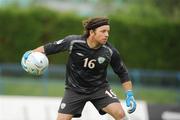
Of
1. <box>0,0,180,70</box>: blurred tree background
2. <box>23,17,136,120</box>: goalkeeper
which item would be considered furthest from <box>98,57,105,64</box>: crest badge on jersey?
<box>0,0,180,70</box>: blurred tree background

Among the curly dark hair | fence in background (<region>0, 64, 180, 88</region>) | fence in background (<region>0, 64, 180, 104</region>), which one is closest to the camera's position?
the curly dark hair

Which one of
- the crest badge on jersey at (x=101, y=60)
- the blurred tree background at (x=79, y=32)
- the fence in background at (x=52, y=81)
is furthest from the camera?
the blurred tree background at (x=79, y=32)

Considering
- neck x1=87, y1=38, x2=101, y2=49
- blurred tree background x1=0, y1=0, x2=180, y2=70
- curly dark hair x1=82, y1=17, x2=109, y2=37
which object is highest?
curly dark hair x1=82, y1=17, x2=109, y2=37

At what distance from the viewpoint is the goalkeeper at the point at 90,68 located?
29.0ft

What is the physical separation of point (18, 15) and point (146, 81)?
20.4ft

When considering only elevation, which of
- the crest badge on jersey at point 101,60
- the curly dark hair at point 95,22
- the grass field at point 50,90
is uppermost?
the curly dark hair at point 95,22

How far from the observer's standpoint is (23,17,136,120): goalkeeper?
885 cm

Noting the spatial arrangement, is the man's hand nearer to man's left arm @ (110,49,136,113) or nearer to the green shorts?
man's left arm @ (110,49,136,113)

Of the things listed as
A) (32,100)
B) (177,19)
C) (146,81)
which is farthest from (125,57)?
(32,100)

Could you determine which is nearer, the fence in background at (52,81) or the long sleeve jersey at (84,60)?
the long sleeve jersey at (84,60)

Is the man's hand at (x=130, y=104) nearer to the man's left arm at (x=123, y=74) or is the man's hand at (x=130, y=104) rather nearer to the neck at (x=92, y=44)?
the man's left arm at (x=123, y=74)

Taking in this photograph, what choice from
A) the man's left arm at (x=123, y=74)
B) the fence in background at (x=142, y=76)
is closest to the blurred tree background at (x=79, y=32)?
the fence in background at (x=142, y=76)

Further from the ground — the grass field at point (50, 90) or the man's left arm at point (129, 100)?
the man's left arm at point (129, 100)

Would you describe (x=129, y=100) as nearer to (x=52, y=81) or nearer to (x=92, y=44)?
(x=92, y=44)
